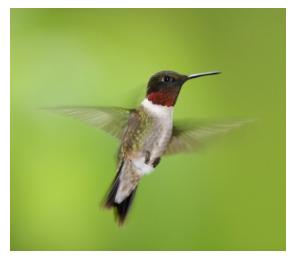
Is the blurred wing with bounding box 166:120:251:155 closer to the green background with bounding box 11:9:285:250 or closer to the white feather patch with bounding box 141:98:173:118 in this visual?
the white feather patch with bounding box 141:98:173:118

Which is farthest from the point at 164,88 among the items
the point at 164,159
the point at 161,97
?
the point at 164,159

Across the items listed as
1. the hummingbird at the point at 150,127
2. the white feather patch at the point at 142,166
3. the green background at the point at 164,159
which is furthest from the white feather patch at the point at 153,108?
the green background at the point at 164,159

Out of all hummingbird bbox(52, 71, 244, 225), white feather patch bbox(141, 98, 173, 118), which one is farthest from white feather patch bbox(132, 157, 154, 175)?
white feather patch bbox(141, 98, 173, 118)

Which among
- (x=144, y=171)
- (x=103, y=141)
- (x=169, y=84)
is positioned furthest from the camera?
(x=103, y=141)

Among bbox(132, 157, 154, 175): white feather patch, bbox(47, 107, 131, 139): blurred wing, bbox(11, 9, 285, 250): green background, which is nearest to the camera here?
bbox(47, 107, 131, 139): blurred wing

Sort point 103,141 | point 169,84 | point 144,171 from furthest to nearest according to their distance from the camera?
point 103,141 → point 144,171 → point 169,84

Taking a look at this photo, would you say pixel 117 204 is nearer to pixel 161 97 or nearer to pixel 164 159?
pixel 164 159

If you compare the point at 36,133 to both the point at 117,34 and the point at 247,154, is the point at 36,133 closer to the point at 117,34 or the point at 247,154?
the point at 117,34

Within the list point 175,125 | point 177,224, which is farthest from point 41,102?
point 177,224
